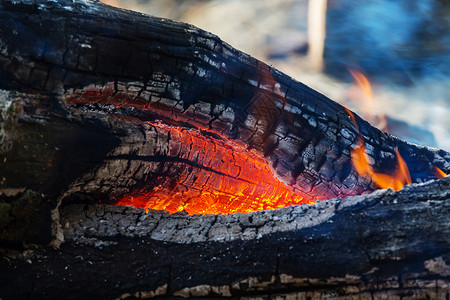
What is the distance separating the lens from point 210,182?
→ 7.32ft

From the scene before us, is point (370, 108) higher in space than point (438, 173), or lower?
higher

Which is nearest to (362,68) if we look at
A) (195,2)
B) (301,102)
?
(195,2)

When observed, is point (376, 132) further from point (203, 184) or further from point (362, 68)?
point (362, 68)

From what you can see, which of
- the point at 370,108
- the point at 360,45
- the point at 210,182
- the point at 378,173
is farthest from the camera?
the point at 370,108

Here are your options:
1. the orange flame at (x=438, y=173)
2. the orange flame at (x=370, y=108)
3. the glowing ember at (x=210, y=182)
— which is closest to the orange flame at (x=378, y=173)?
the orange flame at (x=438, y=173)

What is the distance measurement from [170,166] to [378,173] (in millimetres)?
1205

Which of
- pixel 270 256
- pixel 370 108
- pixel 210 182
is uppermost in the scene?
pixel 370 108

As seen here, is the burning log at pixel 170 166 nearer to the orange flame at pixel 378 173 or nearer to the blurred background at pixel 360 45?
the orange flame at pixel 378 173

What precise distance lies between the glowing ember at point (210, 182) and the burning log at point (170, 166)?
32mm

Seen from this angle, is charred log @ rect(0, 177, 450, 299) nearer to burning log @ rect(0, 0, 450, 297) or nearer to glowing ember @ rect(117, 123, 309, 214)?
burning log @ rect(0, 0, 450, 297)

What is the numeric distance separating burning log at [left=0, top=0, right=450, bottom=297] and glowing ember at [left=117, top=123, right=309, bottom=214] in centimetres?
3

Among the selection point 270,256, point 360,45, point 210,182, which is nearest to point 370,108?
point 360,45

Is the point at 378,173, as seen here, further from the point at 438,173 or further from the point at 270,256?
the point at 270,256

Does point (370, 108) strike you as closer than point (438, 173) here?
No
